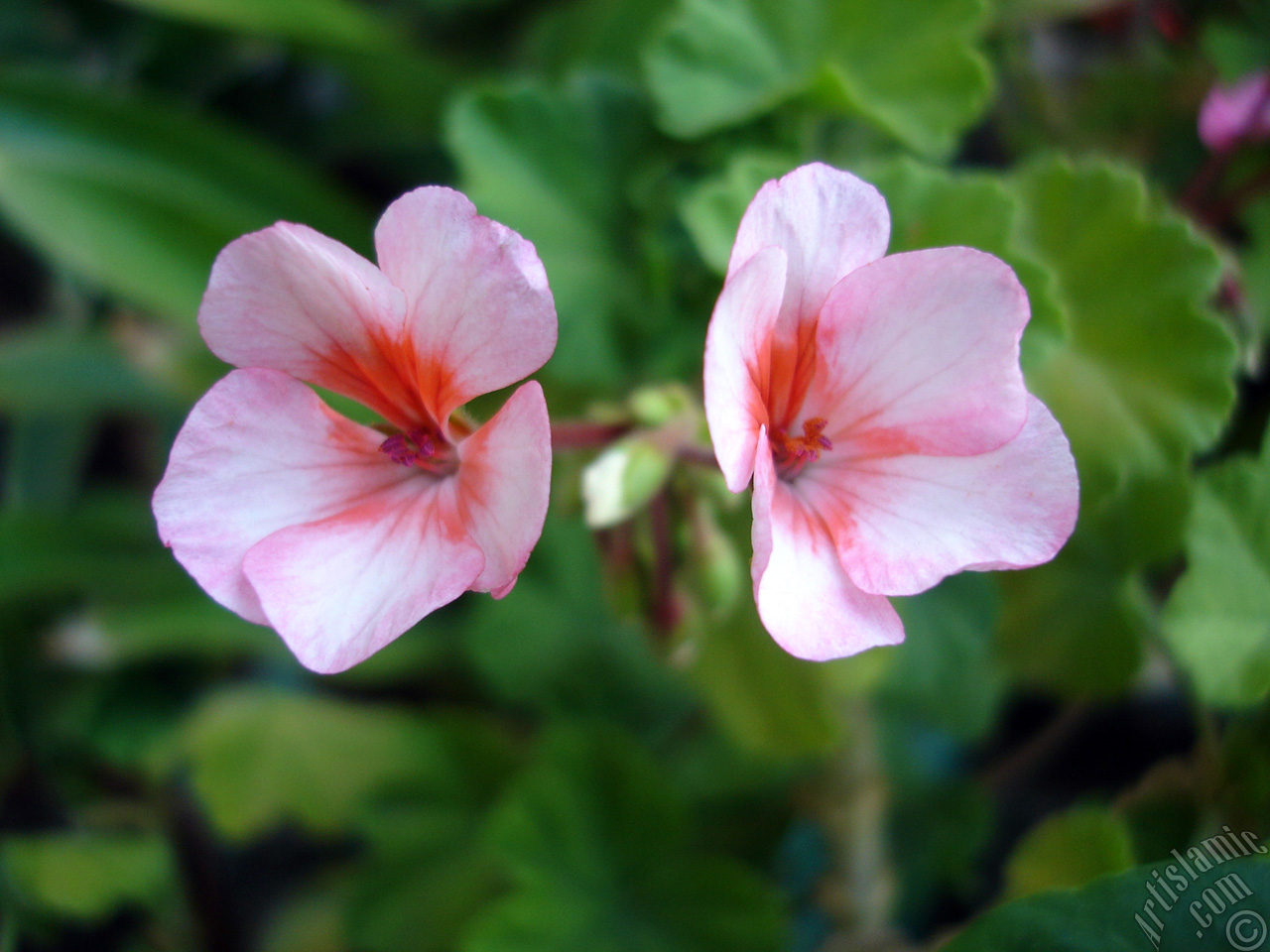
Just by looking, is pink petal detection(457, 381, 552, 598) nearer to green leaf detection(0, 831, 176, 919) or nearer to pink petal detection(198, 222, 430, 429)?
pink petal detection(198, 222, 430, 429)

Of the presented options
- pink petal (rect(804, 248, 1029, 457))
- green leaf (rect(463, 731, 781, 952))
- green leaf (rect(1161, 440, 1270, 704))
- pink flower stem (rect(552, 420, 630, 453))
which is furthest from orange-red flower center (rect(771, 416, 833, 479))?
green leaf (rect(463, 731, 781, 952))

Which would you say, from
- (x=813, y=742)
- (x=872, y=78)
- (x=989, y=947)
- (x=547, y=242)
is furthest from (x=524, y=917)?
(x=872, y=78)

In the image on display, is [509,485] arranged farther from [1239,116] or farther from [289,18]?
[289,18]

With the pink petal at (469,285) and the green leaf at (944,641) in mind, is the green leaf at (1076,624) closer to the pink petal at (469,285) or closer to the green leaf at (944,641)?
the green leaf at (944,641)


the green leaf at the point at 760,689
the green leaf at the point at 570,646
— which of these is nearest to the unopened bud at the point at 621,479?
the green leaf at the point at 760,689

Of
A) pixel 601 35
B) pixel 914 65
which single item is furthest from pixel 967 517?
pixel 601 35

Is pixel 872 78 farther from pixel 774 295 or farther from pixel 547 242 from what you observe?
pixel 774 295

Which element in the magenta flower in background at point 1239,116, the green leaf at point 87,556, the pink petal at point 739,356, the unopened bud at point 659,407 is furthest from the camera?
the green leaf at point 87,556
